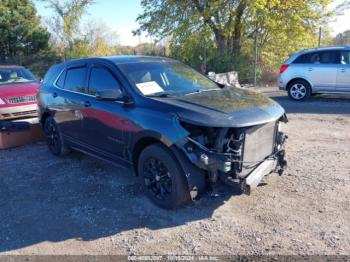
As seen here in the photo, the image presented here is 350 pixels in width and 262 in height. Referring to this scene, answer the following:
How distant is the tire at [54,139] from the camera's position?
6.22m

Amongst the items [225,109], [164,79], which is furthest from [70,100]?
[225,109]

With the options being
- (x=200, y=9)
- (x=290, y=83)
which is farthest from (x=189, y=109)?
(x=200, y=9)

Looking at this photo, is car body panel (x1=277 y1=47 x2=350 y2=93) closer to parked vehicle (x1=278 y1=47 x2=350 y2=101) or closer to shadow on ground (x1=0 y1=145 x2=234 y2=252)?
parked vehicle (x1=278 y1=47 x2=350 y2=101)

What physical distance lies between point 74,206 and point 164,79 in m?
2.09

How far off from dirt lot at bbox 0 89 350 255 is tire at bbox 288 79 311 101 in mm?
5557

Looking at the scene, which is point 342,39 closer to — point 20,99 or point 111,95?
point 20,99

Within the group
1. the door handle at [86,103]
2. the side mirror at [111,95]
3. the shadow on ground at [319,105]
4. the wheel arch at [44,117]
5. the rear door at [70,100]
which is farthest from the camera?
the shadow on ground at [319,105]

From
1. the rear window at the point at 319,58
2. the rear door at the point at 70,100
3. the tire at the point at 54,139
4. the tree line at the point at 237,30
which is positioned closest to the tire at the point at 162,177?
the rear door at the point at 70,100

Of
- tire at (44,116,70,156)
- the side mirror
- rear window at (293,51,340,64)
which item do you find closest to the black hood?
the side mirror

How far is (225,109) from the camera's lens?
3.98 meters

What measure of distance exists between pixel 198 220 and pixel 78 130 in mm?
2570

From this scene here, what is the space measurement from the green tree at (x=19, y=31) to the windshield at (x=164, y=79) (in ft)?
73.6

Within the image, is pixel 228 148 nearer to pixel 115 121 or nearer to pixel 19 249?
pixel 115 121

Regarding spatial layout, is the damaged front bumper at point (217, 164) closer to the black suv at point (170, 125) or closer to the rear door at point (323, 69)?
the black suv at point (170, 125)
